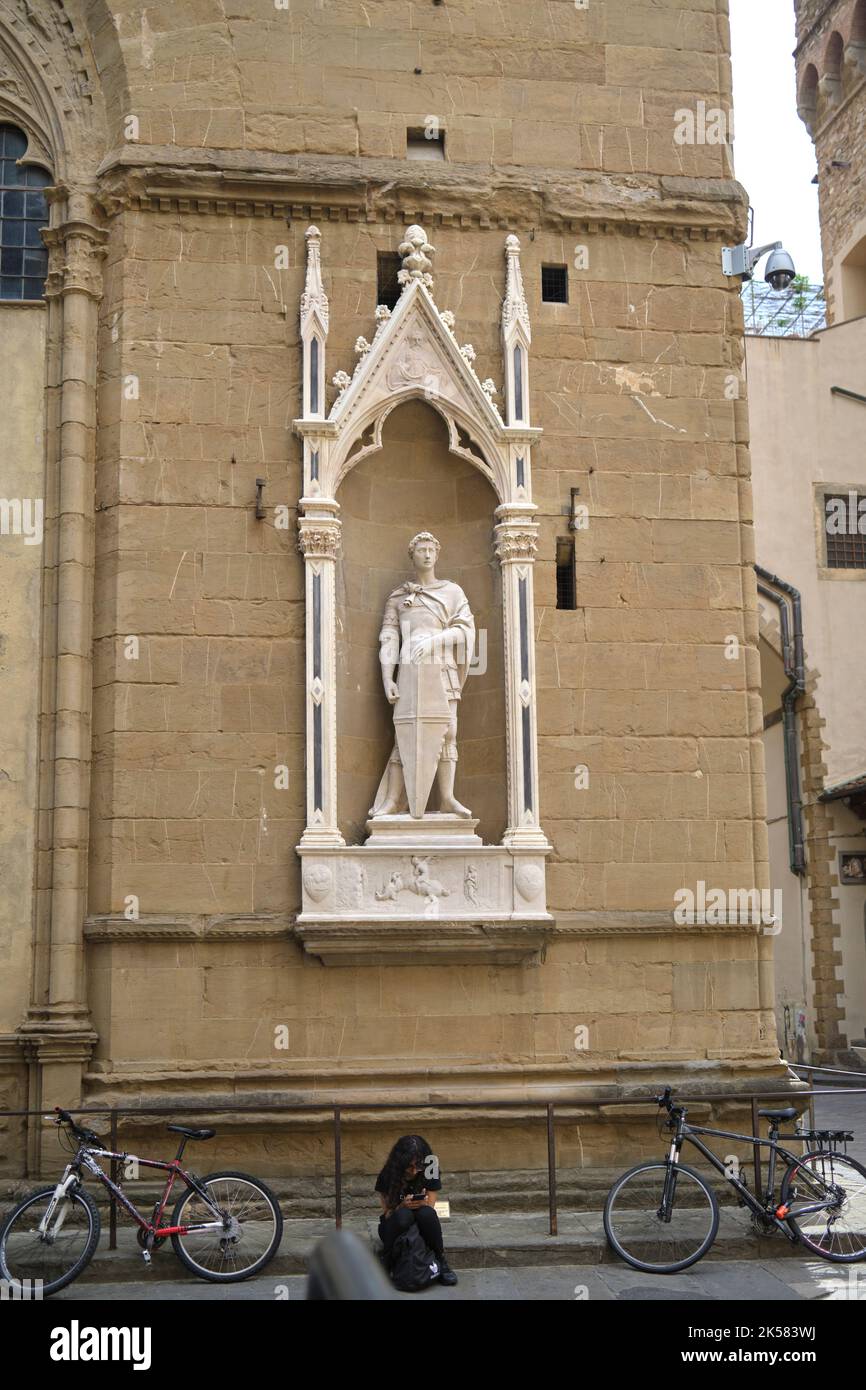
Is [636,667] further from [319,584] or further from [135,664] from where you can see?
[135,664]

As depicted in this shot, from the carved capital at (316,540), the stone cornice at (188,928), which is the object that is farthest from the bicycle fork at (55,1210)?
the carved capital at (316,540)

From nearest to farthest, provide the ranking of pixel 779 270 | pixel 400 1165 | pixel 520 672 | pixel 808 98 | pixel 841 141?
1. pixel 400 1165
2. pixel 520 672
3. pixel 841 141
4. pixel 808 98
5. pixel 779 270

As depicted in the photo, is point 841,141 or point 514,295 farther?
point 841,141

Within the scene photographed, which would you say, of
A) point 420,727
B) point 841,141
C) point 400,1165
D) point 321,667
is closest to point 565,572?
point 420,727

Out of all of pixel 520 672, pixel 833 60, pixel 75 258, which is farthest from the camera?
pixel 833 60

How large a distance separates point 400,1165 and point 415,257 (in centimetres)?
721

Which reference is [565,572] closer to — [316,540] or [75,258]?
[316,540]

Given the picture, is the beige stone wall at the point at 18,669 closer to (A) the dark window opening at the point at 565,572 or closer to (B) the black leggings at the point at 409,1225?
(B) the black leggings at the point at 409,1225

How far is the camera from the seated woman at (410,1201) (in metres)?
9.62

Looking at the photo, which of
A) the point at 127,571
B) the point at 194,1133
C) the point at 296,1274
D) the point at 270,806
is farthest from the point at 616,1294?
the point at 127,571

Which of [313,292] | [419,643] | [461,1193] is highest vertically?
[313,292]

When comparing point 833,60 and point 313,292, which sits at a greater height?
point 833,60

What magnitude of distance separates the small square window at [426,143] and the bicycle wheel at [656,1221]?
27.2ft

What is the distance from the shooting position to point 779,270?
35.4m
